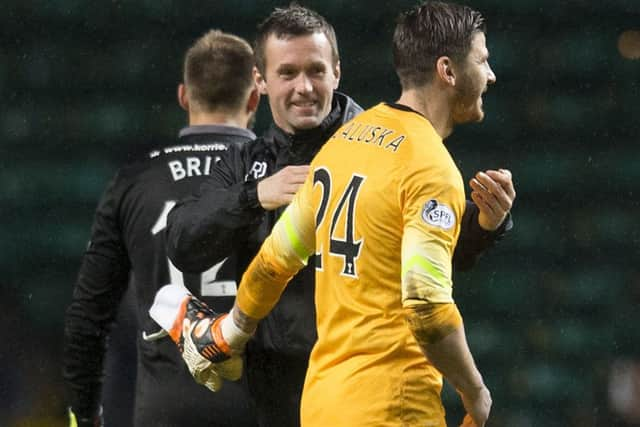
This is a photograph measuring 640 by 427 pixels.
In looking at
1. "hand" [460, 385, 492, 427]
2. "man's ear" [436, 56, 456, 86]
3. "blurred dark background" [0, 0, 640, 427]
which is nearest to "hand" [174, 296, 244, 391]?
"hand" [460, 385, 492, 427]

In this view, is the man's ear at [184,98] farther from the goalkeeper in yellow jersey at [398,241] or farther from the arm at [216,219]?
the goalkeeper in yellow jersey at [398,241]

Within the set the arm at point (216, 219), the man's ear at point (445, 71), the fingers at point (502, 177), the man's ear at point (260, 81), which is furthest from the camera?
the man's ear at point (260, 81)

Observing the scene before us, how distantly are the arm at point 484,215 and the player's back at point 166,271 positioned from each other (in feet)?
2.08

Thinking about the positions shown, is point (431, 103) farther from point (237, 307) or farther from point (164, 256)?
point (164, 256)

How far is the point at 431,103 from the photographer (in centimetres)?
247

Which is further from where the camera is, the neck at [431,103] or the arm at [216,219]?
the arm at [216,219]

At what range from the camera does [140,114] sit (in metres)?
7.13

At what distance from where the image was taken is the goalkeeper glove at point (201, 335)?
2750 millimetres

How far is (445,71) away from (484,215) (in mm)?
398

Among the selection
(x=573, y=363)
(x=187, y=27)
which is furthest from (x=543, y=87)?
(x=187, y=27)

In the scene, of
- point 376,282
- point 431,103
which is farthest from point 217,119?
point 376,282

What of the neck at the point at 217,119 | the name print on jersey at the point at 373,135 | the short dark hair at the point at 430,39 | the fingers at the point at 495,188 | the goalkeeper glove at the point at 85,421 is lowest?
the goalkeeper glove at the point at 85,421

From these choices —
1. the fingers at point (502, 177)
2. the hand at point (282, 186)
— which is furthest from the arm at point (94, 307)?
the fingers at point (502, 177)

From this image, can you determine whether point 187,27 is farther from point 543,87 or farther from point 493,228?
point 493,228
